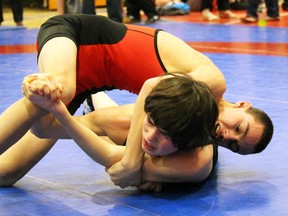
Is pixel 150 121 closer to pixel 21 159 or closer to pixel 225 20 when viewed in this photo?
pixel 21 159

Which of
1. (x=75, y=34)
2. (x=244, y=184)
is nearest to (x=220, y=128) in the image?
(x=244, y=184)

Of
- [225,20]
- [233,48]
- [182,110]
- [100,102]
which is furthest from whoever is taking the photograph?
[225,20]

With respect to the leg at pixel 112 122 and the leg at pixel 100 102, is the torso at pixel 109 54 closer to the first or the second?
the leg at pixel 112 122

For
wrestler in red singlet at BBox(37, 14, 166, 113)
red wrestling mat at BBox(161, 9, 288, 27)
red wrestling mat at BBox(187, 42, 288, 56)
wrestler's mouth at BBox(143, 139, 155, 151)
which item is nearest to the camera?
wrestler's mouth at BBox(143, 139, 155, 151)

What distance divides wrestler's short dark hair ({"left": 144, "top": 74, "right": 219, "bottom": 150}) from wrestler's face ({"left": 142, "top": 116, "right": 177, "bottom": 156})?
1.0 inches

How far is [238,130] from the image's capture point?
2467mm

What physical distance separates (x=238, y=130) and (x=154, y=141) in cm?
40

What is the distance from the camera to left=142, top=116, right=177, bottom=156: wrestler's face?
2.18 meters

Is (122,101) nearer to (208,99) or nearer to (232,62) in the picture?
(232,62)

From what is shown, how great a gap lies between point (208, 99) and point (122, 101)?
1.90 m

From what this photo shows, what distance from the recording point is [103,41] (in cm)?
275

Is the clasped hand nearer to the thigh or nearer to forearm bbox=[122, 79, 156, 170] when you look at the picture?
the thigh

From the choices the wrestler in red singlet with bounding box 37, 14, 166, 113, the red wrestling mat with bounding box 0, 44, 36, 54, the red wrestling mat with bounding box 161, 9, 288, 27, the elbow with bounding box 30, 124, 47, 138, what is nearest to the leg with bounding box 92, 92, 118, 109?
the wrestler in red singlet with bounding box 37, 14, 166, 113

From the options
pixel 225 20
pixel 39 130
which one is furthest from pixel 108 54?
pixel 225 20
